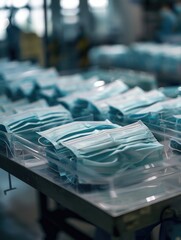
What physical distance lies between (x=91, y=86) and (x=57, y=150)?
0.92 m

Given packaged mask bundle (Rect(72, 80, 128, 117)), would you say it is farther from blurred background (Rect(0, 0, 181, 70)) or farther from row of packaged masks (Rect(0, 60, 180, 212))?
blurred background (Rect(0, 0, 181, 70))

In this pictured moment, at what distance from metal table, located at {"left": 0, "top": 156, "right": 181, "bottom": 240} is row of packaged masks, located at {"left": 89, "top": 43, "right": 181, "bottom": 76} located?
2376mm

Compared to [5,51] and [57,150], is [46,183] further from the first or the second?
[5,51]

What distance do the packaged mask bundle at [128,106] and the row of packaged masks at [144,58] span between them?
69.8 inches

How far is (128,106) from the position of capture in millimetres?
1795

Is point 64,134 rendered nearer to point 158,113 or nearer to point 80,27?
point 158,113


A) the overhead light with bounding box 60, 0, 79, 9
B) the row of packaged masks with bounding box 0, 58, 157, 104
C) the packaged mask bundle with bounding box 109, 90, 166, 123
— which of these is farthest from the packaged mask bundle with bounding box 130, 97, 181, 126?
the overhead light with bounding box 60, 0, 79, 9

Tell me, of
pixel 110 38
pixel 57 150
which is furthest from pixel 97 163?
pixel 110 38

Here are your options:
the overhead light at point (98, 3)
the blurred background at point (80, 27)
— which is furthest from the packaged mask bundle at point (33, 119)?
the overhead light at point (98, 3)

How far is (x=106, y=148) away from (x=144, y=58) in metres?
2.71

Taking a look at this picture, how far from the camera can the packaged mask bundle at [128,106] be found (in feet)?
5.78

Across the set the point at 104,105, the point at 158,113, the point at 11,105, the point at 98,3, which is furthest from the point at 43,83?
the point at 98,3

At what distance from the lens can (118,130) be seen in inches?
56.9

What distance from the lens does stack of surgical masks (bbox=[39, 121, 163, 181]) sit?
1.30 m
